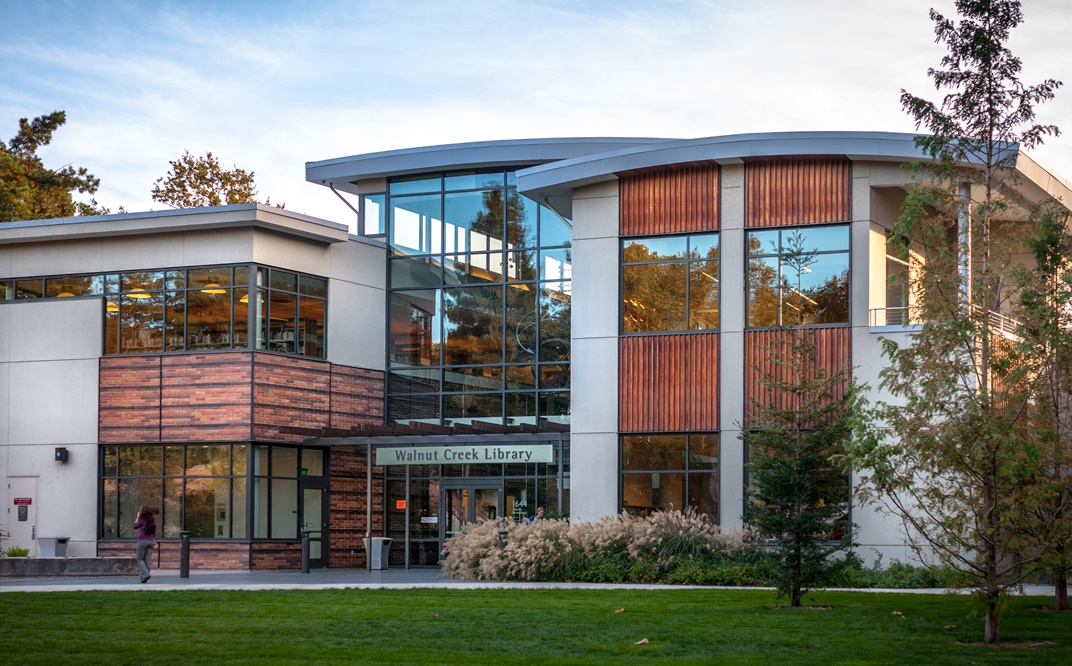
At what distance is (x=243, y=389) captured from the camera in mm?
28766

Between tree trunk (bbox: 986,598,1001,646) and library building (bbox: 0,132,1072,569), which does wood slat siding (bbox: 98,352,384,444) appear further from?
tree trunk (bbox: 986,598,1001,646)

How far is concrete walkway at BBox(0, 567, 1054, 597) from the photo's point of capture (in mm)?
21312

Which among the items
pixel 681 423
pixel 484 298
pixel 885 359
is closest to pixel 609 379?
pixel 681 423

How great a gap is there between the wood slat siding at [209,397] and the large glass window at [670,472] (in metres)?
8.54

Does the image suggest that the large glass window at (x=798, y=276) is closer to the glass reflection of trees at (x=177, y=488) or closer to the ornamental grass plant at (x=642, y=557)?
the ornamental grass plant at (x=642, y=557)

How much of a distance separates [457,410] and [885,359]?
12.2 metres

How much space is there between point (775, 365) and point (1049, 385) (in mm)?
9779

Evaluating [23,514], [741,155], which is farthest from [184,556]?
[741,155]

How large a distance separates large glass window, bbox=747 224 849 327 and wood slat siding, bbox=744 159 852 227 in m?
0.24

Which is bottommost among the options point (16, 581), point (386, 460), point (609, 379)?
point (16, 581)

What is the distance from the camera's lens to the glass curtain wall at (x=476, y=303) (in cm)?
3164

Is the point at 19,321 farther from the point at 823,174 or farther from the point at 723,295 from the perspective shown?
Answer: the point at 823,174

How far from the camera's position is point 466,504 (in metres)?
31.0

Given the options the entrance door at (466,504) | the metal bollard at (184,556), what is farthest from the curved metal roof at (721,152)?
the metal bollard at (184,556)
